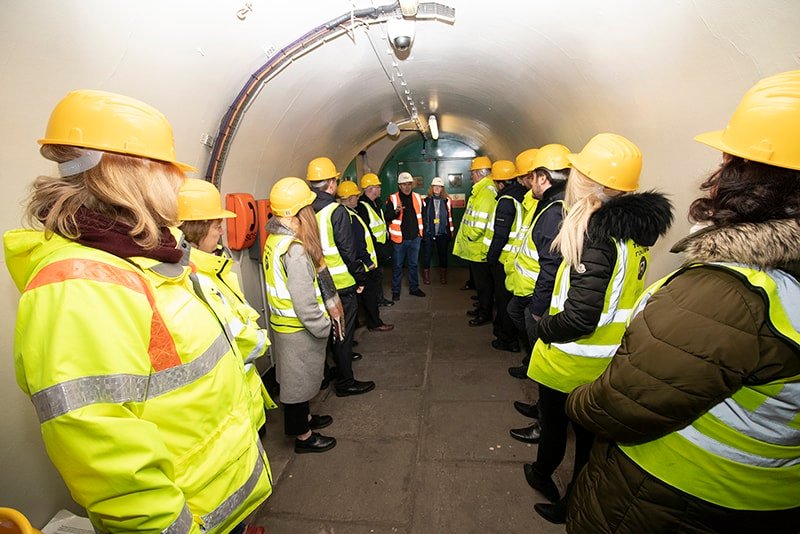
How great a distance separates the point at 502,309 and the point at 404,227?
117 inches

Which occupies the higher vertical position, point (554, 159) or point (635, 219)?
point (554, 159)

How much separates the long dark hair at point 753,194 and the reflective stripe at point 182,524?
189 cm

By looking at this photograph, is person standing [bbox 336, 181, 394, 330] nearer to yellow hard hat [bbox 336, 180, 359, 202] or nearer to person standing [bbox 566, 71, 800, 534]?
yellow hard hat [bbox 336, 180, 359, 202]

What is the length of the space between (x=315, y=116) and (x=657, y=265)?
13.3 feet

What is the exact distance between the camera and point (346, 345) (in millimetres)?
3941

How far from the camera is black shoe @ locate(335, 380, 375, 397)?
4.05 meters

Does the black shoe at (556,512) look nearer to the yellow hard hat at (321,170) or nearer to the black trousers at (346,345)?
the black trousers at (346,345)

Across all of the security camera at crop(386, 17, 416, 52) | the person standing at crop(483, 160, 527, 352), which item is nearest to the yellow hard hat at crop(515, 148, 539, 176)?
the person standing at crop(483, 160, 527, 352)

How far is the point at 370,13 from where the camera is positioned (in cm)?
307

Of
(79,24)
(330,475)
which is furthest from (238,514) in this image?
(79,24)

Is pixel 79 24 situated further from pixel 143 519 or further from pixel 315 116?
pixel 315 116

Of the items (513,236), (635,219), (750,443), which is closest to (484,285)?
(513,236)

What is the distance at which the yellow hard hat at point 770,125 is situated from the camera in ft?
3.38

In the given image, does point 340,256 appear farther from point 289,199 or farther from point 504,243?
point 504,243
